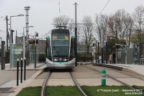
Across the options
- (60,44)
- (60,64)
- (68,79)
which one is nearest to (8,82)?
(68,79)

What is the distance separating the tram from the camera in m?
21.6

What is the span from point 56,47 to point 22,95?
1263cm

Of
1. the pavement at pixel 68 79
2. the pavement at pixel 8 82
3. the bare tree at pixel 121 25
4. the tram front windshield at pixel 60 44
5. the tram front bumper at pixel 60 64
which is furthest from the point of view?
the bare tree at pixel 121 25

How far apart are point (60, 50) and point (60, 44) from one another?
497 millimetres

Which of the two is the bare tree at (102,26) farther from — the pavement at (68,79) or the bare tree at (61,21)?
the pavement at (68,79)

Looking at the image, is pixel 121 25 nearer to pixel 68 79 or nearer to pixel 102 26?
pixel 102 26

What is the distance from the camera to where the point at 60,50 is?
21.8 m

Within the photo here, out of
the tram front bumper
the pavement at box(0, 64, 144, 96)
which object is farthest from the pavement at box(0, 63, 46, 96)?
the tram front bumper

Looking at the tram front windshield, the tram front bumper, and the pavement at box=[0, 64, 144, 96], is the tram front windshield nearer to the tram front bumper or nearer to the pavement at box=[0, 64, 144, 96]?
the tram front bumper

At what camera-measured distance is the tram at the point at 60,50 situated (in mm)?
21578

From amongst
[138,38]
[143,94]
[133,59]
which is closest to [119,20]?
[138,38]

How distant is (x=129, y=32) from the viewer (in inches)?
2170

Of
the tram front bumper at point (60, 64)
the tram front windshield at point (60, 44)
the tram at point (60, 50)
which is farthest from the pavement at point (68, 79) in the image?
the tram front windshield at point (60, 44)

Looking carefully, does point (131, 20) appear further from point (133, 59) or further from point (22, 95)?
point (22, 95)
